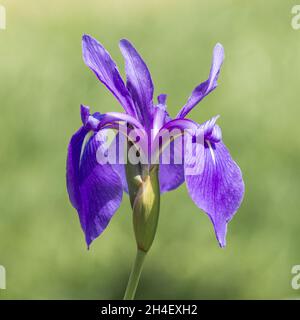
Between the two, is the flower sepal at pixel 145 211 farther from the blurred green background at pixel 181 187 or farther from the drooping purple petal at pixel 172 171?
the blurred green background at pixel 181 187

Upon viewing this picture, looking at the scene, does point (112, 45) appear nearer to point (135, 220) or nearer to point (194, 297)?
point (194, 297)

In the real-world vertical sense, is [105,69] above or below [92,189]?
above

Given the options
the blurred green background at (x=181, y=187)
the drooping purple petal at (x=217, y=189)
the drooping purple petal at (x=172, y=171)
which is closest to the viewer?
the drooping purple petal at (x=217, y=189)

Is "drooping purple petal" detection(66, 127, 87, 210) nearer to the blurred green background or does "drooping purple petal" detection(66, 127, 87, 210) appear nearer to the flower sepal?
the flower sepal

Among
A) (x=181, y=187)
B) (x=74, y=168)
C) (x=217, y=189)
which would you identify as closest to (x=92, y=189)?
(x=74, y=168)

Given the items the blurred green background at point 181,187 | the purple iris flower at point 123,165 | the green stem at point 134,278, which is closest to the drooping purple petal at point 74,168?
the purple iris flower at point 123,165

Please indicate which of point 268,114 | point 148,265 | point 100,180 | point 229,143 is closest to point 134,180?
point 100,180

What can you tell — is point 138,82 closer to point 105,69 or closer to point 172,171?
point 105,69
